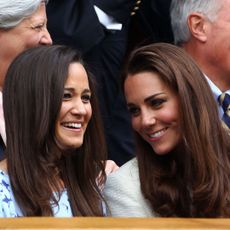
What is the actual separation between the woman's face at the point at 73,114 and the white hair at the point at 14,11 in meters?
0.59

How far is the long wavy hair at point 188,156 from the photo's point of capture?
2.92m

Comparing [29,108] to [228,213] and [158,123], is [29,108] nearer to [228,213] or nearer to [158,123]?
[158,123]

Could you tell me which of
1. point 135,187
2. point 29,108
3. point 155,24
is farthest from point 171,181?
point 155,24

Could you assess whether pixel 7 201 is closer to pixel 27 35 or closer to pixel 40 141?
pixel 40 141

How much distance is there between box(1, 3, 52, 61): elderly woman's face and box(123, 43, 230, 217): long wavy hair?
54cm

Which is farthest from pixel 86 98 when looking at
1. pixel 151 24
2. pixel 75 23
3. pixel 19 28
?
pixel 151 24

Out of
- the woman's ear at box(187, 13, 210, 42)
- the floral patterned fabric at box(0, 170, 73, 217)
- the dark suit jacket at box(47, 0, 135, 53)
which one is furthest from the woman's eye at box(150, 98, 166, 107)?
the woman's ear at box(187, 13, 210, 42)

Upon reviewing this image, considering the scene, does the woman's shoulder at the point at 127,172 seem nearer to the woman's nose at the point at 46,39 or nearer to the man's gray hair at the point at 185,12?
the woman's nose at the point at 46,39

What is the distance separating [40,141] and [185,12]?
148cm

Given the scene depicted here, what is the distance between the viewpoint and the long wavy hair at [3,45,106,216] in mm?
2689

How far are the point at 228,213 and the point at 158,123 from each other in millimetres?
420

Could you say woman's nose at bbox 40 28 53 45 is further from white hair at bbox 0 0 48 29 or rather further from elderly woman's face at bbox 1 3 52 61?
white hair at bbox 0 0 48 29

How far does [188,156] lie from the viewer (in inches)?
118

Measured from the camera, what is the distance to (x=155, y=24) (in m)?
4.25
